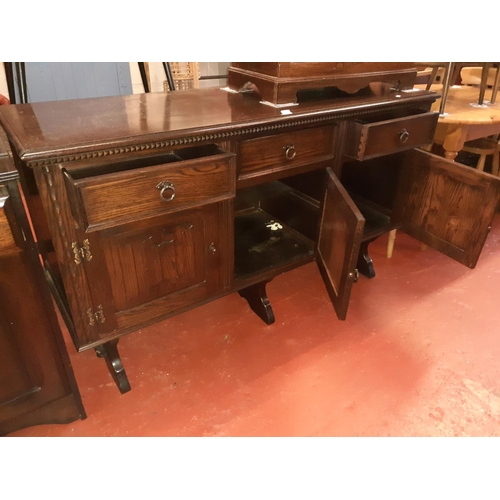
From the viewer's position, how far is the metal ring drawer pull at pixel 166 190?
1091 millimetres

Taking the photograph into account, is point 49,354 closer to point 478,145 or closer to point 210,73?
point 478,145

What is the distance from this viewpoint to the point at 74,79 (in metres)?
3.43

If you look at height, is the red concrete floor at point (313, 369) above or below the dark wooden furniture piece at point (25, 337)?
below

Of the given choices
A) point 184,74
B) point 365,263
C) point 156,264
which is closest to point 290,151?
point 156,264

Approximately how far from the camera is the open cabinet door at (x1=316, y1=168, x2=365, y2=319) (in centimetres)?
134

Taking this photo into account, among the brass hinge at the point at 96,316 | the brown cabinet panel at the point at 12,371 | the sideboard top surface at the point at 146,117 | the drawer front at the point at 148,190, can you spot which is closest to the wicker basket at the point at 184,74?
the sideboard top surface at the point at 146,117

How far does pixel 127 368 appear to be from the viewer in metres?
1.53

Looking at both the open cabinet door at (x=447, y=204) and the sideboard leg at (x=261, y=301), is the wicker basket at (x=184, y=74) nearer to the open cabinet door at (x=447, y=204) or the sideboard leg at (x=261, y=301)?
the open cabinet door at (x=447, y=204)

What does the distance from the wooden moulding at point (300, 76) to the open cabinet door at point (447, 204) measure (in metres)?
0.41

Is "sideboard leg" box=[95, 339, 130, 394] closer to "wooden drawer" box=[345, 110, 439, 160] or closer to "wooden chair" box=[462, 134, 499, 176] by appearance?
"wooden drawer" box=[345, 110, 439, 160]

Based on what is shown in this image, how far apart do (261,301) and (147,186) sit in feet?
2.65

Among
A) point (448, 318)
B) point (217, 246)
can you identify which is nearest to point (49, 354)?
point (217, 246)

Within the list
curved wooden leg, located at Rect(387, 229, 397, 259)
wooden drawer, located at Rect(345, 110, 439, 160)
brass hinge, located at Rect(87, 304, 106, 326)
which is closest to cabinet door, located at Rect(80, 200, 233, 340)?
brass hinge, located at Rect(87, 304, 106, 326)

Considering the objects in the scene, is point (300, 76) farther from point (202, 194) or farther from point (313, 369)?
point (313, 369)
